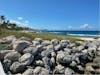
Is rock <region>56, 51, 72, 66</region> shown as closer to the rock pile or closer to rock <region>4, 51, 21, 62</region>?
the rock pile

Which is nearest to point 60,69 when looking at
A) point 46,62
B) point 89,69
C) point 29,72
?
point 46,62

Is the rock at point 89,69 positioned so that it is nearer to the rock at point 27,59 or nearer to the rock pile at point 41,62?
the rock pile at point 41,62

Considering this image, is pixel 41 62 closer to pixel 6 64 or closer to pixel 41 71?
pixel 41 71

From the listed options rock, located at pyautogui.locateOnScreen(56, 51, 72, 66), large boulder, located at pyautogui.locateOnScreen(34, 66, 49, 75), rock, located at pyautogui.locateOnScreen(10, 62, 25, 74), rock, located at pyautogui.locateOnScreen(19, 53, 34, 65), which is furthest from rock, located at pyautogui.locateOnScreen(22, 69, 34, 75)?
rock, located at pyautogui.locateOnScreen(56, 51, 72, 66)

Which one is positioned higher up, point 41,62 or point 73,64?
point 41,62

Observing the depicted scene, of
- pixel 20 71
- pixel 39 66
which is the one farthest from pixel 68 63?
pixel 20 71

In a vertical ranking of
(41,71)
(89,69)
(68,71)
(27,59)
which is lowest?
(89,69)

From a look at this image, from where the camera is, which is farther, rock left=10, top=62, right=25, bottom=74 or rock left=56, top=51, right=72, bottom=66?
rock left=56, top=51, right=72, bottom=66

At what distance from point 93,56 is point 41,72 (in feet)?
15.8

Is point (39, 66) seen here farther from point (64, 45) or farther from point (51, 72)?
point (64, 45)

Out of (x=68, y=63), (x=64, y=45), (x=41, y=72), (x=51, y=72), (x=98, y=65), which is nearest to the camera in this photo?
(x=41, y=72)

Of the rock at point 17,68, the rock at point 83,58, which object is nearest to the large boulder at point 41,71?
the rock at point 17,68

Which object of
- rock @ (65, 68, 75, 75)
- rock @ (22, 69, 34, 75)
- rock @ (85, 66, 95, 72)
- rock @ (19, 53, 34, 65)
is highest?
rock @ (19, 53, 34, 65)

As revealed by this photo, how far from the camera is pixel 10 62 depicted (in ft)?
25.4
